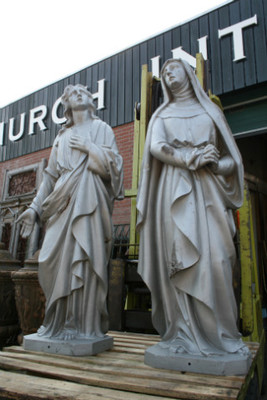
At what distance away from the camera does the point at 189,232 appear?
2.08 meters

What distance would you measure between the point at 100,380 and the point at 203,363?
0.57m

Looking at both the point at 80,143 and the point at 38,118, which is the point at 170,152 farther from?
the point at 38,118

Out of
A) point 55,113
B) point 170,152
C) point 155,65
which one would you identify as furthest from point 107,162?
point 55,113

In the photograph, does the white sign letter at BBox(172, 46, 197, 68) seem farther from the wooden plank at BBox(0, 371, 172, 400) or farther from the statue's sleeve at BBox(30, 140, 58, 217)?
the wooden plank at BBox(0, 371, 172, 400)

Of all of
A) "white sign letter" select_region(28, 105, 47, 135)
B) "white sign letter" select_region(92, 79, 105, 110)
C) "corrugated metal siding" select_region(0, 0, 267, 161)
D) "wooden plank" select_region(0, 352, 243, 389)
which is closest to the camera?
"wooden plank" select_region(0, 352, 243, 389)

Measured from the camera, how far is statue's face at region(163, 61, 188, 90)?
2.48 metres

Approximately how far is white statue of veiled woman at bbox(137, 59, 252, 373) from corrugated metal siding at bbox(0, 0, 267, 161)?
13.9ft

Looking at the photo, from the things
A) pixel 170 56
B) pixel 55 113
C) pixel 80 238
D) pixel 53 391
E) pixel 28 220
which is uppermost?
pixel 170 56

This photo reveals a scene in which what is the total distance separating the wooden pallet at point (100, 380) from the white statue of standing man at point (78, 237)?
18 centimetres

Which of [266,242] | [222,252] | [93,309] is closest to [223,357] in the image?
[222,252]

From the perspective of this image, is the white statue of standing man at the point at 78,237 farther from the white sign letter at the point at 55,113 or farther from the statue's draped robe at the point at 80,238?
the white sign letter at the point at 55,113

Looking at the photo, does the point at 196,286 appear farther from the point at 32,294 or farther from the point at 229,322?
the point at 32,294

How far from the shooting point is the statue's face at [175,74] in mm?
2479

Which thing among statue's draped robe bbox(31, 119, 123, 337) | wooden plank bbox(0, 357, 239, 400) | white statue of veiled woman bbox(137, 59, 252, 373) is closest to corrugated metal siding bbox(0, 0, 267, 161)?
white statue of veiled woman bbox(137, 59, 252, 373)
